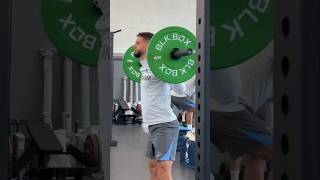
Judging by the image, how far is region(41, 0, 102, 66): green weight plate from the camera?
114 centimetres

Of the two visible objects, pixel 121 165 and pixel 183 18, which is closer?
pixel 121 165

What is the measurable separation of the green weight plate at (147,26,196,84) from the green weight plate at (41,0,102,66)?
51 cm

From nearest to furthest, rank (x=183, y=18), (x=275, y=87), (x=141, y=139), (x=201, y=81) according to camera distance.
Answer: (x=275, y=87), (x=201, y=81), (x=183, y=18), (x=141, y=139)

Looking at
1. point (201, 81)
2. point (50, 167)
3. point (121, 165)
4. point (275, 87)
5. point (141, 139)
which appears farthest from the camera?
point (141, 139)

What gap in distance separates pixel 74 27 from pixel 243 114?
58 cm

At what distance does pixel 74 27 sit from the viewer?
3.84 feet

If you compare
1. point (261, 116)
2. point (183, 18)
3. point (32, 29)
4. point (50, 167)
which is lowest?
point (50, 167)

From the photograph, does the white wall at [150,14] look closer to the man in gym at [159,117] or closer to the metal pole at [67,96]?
the man in gym at [159,117]

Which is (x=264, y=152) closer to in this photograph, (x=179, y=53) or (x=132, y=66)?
(x=179, y=53)

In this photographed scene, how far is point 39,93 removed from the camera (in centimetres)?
113

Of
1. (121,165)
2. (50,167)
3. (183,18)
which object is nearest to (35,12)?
(50,167)

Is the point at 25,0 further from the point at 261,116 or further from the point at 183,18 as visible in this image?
the point at 183,18

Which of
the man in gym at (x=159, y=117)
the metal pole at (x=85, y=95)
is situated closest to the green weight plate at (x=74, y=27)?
the metal pole at (x=85, y=95)

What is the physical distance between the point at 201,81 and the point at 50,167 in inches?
20.2
